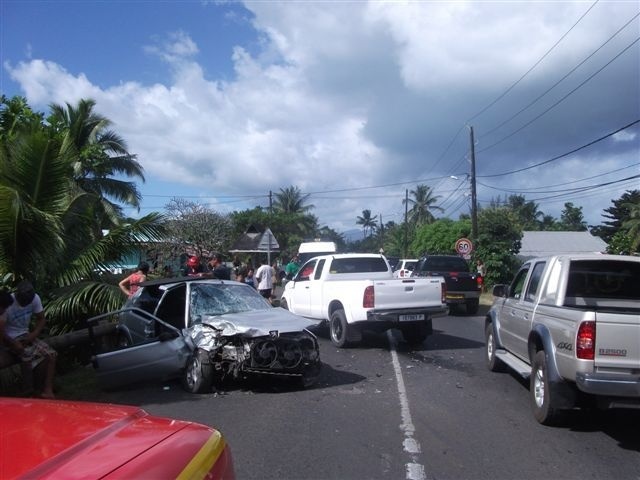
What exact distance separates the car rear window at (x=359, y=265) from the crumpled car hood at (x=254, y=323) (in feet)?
15.5

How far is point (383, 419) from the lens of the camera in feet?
21.6

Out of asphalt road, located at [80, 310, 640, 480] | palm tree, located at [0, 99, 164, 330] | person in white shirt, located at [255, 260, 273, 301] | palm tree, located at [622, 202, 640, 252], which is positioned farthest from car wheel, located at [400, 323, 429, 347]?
palm tree, located at [622, 202, 640, 252]

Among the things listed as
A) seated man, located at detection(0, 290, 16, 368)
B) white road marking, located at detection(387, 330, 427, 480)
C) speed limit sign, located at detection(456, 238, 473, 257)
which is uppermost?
speed limit sign, located at detection(456, 238, 473, 257)

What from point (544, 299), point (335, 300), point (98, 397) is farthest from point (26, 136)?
point (544, 299)

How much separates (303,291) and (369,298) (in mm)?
3136

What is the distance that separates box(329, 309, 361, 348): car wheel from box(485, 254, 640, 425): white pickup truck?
11.0 ft

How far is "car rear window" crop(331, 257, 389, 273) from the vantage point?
13489mm

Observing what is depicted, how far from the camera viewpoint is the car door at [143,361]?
7848mm

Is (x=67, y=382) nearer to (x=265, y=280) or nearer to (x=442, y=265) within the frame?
(x=265, y=280)

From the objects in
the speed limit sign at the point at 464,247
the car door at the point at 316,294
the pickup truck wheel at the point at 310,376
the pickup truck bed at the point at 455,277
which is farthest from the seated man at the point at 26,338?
the speed limit sign at the point at 464,247

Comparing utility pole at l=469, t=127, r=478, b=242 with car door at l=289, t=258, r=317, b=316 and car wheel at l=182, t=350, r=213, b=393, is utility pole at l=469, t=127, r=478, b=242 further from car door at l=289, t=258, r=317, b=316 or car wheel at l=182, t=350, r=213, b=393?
car wheel at l=182, t=350, r=213, b=393

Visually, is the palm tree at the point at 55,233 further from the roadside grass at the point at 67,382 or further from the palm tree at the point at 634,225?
the palm tree at the point at 634,225

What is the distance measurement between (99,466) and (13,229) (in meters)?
7.34

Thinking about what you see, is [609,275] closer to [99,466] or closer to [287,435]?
[287,435]
